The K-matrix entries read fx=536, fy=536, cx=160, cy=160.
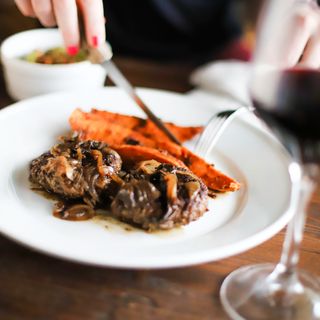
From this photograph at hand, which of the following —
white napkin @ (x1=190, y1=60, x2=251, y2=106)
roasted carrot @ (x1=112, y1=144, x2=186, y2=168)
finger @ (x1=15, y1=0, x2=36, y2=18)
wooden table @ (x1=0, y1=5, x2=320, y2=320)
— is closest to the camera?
wooden table @ (x1=0, y1=5, x2=320, y2=320)

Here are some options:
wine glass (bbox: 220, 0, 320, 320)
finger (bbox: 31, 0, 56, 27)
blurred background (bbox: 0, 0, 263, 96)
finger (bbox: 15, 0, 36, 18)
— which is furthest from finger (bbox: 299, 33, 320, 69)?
blurred background (bbox: 0, 0, 263, 96)

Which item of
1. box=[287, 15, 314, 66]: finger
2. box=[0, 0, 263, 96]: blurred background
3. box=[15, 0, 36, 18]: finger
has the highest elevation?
box=[287, 15, 314, 66]: finger

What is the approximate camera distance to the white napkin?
Result: 181 cm

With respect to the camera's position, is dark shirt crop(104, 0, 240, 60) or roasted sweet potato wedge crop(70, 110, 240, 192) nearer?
roasted sweet potato wedge crop(70, 110, 240, 192)

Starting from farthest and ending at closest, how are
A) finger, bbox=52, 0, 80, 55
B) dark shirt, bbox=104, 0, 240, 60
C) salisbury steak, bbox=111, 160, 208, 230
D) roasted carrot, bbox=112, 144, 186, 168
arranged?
dark shirt, bbox=104, 0, 240, 60 → finger, bbox=52, 0, 80, 55 → roasted carrot, bbox=112, 144, 186, 168 → salisbury steak, bbox=111, 160, 208, 230

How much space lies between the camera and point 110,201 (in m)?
1.09

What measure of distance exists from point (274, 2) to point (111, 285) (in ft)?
1.72

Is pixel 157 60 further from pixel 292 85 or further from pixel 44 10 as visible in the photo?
pixel 292 85

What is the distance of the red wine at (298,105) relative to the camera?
0.74m

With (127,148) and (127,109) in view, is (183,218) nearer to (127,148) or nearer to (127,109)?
(127,148)

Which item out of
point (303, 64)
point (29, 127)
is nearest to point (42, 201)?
point (29, 127)

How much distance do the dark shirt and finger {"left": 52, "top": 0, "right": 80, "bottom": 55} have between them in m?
1.15

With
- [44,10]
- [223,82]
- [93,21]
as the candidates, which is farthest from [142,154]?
[223,82]

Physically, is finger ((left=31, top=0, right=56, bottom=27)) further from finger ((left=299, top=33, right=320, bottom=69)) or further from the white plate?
finger ((left=299, top=33, right=320, bottom=69))
